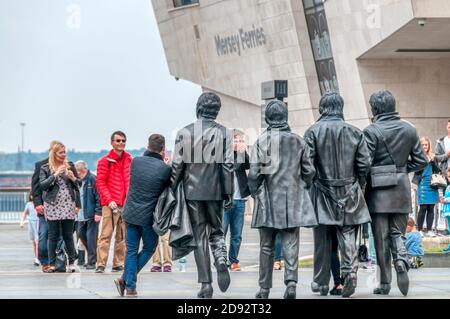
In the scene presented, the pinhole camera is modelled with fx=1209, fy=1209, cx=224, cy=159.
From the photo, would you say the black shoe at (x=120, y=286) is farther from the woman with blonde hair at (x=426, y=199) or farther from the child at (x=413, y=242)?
the woman with blonde hair at (x=426, y=199)

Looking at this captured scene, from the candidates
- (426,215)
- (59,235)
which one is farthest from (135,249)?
(426,215)

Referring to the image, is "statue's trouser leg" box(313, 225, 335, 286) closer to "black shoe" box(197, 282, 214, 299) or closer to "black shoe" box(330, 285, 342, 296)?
"black shoe" box(330, 285, 342, 296)

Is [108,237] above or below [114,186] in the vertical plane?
below

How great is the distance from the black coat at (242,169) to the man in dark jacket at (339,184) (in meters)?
0.72

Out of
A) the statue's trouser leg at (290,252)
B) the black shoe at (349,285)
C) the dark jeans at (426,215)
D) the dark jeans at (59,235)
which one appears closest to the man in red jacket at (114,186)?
the dark jeans at (59,235)

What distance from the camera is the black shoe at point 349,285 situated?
43.0 feet

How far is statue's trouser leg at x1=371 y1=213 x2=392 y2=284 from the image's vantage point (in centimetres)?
1366

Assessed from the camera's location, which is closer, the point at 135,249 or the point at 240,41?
the point at 135,249

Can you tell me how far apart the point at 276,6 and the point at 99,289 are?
2413cm

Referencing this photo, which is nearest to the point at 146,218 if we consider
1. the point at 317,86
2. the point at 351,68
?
the point at 351,68

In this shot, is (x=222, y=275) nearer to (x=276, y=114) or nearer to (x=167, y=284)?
(x=276, y=114)

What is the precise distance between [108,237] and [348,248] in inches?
199

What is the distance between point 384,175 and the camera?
1363 cm
